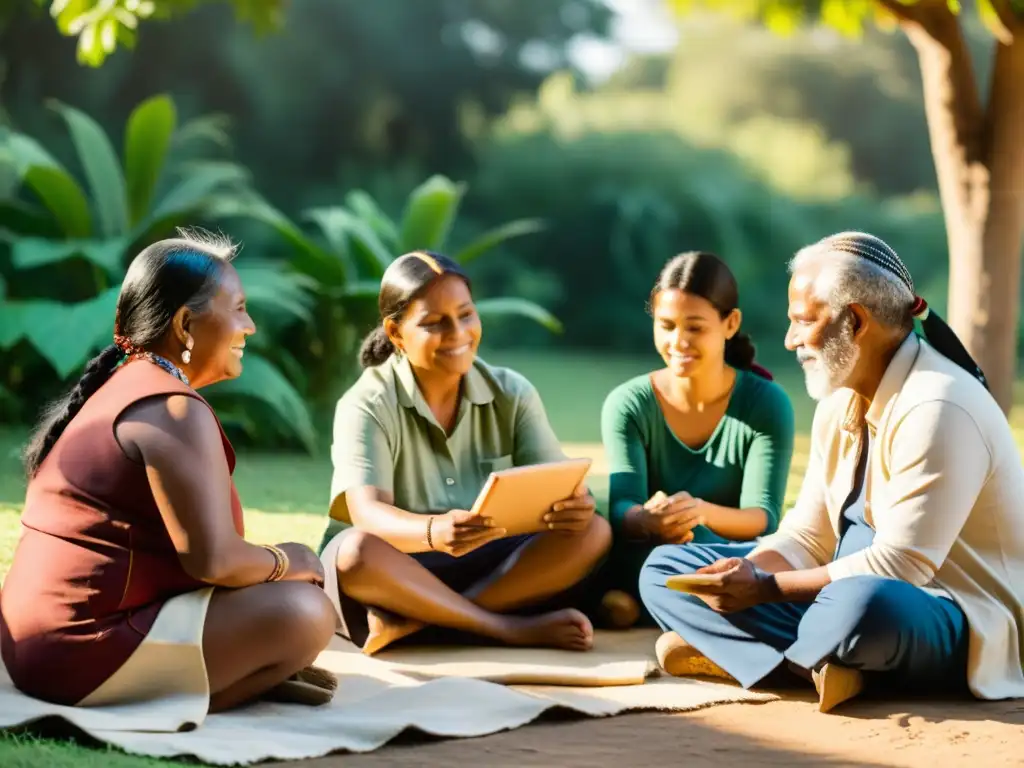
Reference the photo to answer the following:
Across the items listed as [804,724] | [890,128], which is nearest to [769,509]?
[804,724]

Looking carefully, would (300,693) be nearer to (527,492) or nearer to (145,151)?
(527,492)

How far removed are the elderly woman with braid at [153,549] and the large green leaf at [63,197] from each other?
188 inches

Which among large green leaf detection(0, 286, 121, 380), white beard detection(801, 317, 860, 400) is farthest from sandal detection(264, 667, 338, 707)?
large green leaf detection(0, 286, 121, 380)

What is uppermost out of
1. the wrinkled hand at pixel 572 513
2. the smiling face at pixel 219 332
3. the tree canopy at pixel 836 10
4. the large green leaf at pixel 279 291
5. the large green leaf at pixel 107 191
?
the tree canopy at pixel 836 10

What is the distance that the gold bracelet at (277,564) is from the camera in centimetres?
323

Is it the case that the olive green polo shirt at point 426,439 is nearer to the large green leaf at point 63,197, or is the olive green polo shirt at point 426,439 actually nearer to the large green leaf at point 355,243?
Answer: the large green leaf at point 355,243

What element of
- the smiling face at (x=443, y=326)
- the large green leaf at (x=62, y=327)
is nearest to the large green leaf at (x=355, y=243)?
the large green leaf at (x=62, y=327)

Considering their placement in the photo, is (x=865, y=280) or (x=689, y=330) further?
(x=689, y=330)

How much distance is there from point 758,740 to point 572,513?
1.01 m

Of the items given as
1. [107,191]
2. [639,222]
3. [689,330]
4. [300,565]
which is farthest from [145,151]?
[639,222]

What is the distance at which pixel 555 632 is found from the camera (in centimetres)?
399

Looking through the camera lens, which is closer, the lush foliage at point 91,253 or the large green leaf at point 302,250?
the lush foliage at point 91,253

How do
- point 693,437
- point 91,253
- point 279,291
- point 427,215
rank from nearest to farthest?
point 693,437 → point 91,253 → point 279,291 → point 427,215

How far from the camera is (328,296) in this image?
7957 mm
